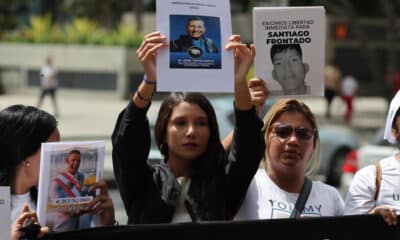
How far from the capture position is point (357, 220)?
3826 millimetres

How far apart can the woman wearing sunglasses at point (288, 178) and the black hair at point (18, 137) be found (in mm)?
964

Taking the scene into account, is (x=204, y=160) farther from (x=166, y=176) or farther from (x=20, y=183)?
(x=20, y=183)

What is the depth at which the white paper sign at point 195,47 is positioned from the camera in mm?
3656

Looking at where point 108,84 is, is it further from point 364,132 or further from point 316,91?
point 316,91

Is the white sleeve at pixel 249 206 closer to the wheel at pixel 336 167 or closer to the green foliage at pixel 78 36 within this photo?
the wheel at pixel 336 167

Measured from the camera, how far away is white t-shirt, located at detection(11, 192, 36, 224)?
11.3 ft

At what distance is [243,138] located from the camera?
12.5ft

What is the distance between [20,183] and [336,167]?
11818 millimetres

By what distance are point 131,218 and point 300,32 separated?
1.12 metres

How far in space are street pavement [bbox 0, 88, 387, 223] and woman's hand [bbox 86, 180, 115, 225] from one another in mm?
12626

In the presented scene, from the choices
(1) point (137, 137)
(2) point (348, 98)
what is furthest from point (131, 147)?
(2) point (348, 98)

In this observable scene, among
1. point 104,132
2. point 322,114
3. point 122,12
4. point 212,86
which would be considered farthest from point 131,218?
point 122,12

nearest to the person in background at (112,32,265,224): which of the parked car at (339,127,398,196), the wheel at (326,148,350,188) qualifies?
the parked car at (339,127,398,196)

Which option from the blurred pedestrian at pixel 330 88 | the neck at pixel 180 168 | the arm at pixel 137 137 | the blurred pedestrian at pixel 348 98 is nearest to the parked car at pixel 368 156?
the neck at pixel 180 168
